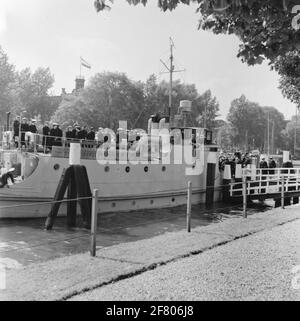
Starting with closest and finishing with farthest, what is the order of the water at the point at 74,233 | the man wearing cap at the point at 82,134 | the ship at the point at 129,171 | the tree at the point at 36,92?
the water at the point at 74,233
the ship at the point at 129,171
the man wearing cap at the point at 82,134
the tree at the point at 36,92

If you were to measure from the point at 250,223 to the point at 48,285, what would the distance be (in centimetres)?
707

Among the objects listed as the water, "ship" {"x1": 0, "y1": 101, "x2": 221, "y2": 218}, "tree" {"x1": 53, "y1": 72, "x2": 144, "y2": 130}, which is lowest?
the water

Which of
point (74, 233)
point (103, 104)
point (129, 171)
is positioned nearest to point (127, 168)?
point (129, 171)

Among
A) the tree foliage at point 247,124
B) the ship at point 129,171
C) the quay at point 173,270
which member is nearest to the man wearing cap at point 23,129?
the ship at point 129,171

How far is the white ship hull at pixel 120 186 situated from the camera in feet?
54.6

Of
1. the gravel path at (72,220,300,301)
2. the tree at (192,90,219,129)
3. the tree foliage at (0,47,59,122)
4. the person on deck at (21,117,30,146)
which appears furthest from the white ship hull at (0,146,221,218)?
the tree at (192,90,219,129)

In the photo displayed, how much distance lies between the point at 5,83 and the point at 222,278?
1708 inches

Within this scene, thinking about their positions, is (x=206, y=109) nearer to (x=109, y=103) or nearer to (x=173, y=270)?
(x=109, y=103)

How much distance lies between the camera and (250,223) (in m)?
11.7

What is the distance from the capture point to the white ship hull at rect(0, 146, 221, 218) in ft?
54.6

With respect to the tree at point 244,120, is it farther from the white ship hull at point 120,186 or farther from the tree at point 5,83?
the white ship hull at point 120,186

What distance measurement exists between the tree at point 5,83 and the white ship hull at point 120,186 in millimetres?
27837

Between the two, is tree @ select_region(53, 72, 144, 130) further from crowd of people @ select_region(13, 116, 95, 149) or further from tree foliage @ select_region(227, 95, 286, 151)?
crowd of people @ select_region(13, 116, 95, 149)

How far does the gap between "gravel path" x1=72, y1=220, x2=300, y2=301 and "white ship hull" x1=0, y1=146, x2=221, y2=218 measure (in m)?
5.97
